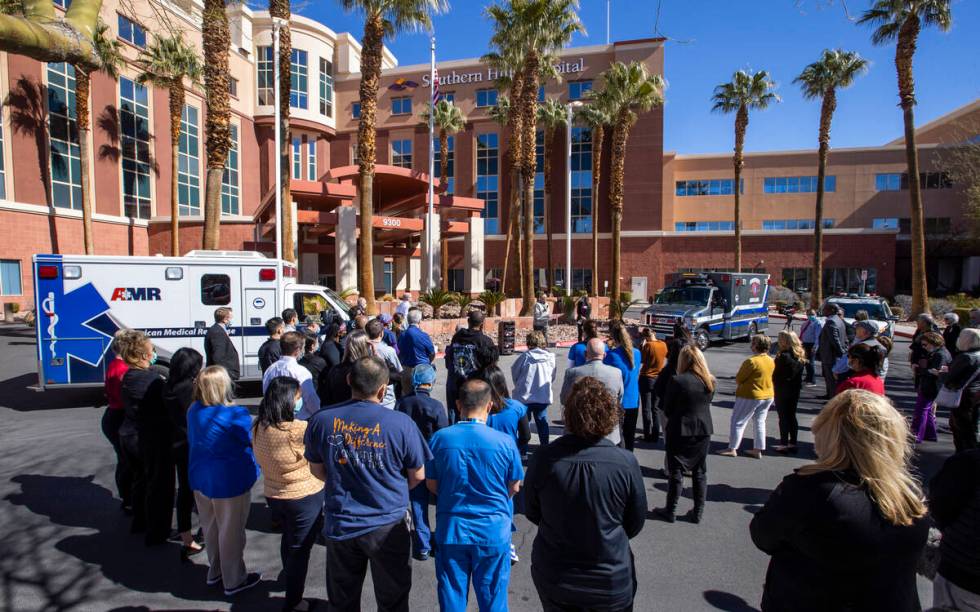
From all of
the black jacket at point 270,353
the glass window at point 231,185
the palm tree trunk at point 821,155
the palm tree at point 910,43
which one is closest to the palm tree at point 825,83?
the palm tree trunk at point 821,155

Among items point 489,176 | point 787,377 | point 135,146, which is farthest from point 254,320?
point 489,176

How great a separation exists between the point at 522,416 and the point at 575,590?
2.05 m

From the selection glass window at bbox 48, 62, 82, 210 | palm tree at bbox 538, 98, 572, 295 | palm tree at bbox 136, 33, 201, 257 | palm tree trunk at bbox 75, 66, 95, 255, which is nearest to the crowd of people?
palm tree trunk at bbox 75, 66, 95, 255

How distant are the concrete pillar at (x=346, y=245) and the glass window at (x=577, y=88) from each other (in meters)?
23.4

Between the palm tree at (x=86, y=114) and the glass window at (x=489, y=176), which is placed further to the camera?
the glass window at (x=489, y=176)

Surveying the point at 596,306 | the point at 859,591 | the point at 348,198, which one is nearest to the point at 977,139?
the point at 596,306

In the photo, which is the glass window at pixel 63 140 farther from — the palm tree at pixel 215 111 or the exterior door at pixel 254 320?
the exterior door at pixel 254 320

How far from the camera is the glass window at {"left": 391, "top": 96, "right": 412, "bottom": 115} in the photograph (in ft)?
145

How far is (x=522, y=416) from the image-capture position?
4.51 m

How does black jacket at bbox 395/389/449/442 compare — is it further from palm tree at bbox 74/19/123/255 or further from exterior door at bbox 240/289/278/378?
palm tree at bbox 74/19/123/255

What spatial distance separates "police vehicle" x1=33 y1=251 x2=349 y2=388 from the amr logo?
0.6 inches

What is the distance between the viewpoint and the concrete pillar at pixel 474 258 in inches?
1153

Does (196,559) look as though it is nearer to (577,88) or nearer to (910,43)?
(910,43)

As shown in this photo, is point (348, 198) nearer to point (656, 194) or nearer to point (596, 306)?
point (596, 306)
